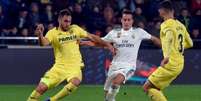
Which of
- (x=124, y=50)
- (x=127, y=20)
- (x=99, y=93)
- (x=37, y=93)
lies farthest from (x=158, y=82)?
(x=99, y=93)

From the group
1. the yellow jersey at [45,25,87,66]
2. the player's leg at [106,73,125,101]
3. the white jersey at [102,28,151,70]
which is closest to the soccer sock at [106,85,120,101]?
the player's leg at [106,73,125,101]

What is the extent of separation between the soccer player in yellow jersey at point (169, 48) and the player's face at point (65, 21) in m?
1.81

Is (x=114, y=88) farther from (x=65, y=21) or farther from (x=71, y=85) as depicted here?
(x=65, y=21)

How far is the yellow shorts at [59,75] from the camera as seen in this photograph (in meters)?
14.2

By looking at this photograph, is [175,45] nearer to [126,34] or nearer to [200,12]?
[126,34]

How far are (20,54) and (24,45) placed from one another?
336mm

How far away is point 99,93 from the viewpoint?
61.3 ft

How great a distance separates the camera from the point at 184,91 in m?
19.4

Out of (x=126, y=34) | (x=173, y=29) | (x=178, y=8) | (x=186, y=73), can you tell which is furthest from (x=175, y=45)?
(x=178, y=8)

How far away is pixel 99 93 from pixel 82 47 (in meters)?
2.56

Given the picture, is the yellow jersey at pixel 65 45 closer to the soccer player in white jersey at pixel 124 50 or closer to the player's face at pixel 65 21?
the player's face at pixel 65 21

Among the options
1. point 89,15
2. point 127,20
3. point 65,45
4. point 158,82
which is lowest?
point 158,82

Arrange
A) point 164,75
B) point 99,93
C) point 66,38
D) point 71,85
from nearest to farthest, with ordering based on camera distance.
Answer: point 164,75
point 71,85
point 66,38
point 99,93

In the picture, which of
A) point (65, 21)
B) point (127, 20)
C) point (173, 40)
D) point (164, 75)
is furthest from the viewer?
point (127, 20)
